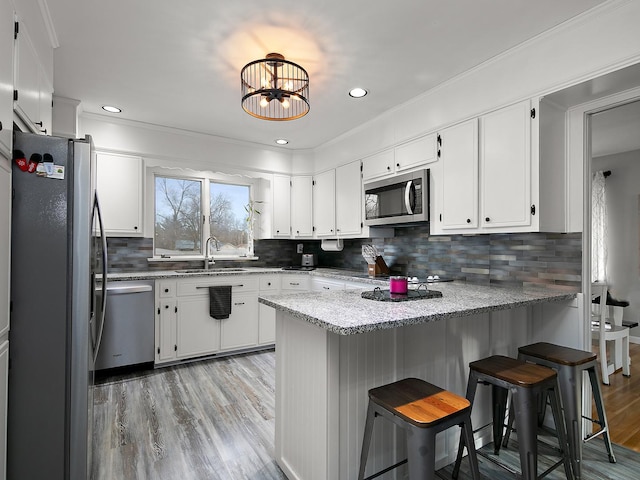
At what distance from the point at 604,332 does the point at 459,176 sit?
156cm

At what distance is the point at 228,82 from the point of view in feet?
8.82

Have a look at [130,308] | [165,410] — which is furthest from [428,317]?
[130,308]

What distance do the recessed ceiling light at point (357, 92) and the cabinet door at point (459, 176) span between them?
0.72 metres

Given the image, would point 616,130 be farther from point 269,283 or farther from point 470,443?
point 269,283

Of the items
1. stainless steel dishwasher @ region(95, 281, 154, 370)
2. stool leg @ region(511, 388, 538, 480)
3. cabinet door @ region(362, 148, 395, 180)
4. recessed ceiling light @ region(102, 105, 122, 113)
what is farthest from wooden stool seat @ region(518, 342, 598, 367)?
recessed ceiling light @ region(102, 105, 122, 113)

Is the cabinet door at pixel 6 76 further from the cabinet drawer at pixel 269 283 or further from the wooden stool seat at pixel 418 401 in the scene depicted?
the cabinet drawer at pixel 269 283

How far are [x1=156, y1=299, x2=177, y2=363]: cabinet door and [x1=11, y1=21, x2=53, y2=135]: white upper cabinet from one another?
6.19ft

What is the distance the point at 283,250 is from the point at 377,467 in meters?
3.45

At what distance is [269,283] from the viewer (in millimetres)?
4051

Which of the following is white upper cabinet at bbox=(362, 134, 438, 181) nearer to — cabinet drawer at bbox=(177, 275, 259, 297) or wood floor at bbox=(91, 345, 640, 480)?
cabinet drawer at bbox=(177, 275, 259, 297)

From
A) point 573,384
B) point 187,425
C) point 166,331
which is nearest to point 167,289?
point 166,331

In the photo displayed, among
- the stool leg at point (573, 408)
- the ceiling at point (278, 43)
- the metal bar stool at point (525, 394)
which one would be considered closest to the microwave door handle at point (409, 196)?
the ceiling at point (278, 43)

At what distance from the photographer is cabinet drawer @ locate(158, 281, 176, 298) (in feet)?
11.2

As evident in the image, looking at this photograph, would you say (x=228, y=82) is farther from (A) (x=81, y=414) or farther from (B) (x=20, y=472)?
(B) (x=20, y=472)
